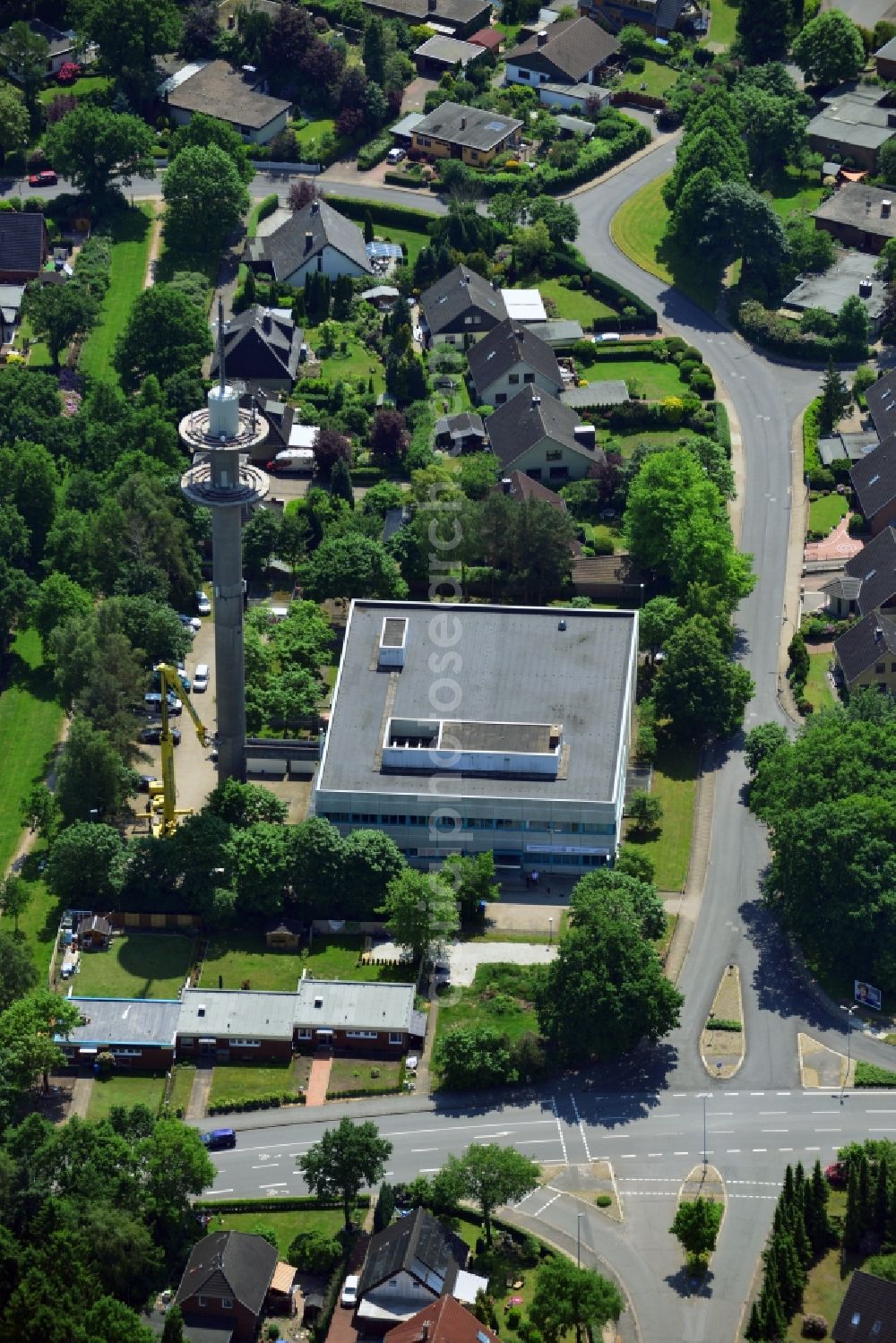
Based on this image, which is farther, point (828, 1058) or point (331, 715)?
point (331, 715)

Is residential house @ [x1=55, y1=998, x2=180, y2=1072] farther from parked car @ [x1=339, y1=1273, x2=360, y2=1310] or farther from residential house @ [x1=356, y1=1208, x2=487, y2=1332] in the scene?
residential house @ [x1=356, y1=1208, x2=487, y2=1332]

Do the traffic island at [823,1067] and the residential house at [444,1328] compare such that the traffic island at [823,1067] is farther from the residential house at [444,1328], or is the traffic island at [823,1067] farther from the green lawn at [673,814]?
the residential house at [444,1328]

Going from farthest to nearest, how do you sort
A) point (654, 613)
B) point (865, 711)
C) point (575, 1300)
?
point (654, 613) → point (865, 711) → point (575, 1300)

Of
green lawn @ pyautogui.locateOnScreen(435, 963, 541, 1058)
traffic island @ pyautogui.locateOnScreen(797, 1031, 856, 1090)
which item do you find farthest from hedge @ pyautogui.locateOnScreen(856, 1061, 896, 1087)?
green lawn @ pyautogui.locateOnScreen(435, 963, 541, 1058)

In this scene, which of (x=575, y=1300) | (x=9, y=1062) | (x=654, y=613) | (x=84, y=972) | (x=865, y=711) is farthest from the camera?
(x=654, y=613)

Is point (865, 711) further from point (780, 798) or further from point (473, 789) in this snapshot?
point (473, 789)

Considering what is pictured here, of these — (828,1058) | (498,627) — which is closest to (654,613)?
(498,627)
